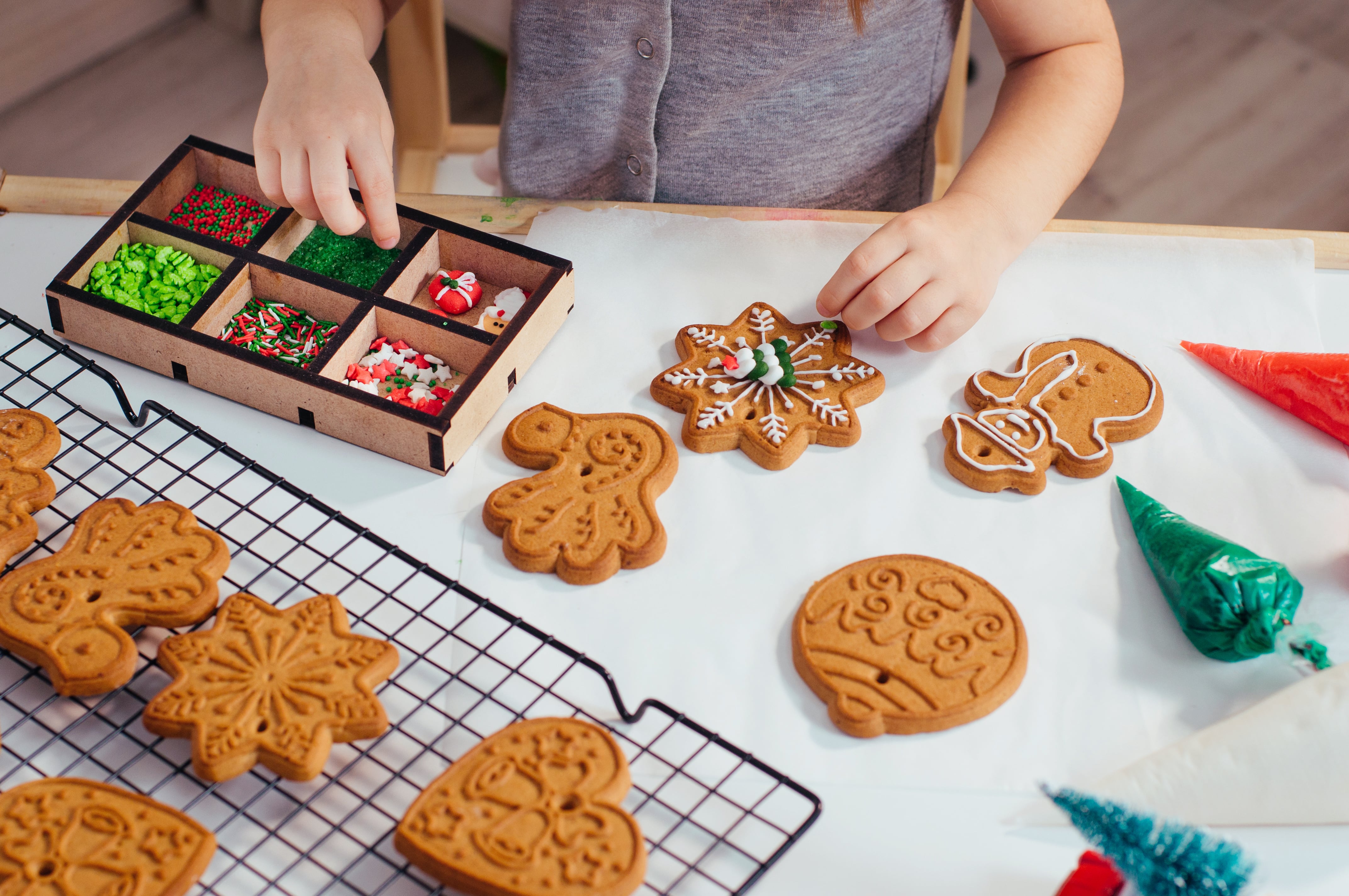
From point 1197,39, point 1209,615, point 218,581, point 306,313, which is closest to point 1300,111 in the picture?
point 1197,39

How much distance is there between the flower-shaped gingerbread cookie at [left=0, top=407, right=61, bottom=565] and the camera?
0.90 metres

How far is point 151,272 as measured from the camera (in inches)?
43.4

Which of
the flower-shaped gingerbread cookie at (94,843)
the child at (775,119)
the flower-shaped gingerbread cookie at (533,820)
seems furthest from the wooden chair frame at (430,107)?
the flower-shaped gingerbread cookie at (94,843)

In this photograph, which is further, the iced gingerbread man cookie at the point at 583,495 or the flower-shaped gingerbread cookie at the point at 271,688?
the iced gingerbread man cookie at the point at 583,495

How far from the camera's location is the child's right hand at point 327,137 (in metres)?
1.06

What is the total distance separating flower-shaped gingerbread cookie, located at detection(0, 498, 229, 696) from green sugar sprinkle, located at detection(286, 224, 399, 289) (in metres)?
0.32

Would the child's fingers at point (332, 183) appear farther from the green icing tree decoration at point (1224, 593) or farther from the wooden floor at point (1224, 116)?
the wooden floor at point (1224, 116)

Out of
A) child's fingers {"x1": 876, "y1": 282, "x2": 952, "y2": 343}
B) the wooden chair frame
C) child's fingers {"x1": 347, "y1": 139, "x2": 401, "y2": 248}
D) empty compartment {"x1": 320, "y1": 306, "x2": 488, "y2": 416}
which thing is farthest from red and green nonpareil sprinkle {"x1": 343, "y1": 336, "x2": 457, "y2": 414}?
the wooden chair frame

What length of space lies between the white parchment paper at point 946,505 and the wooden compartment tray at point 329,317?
57 mm

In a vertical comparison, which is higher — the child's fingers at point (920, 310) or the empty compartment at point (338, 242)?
the child's fingers at point (920, 310)

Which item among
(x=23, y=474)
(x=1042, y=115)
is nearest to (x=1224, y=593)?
(x=1042, y=115)

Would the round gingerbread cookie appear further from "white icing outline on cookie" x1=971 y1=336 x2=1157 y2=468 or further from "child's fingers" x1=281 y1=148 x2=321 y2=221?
"child's fingers" x1=281 y1=148 x2=321 y2=221

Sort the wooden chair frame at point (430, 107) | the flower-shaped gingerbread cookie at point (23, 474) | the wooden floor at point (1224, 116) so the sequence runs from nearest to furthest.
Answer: the flower-shaped gingerbread cookie at point (23, 474) → the wooden chair frame at point (430, 107) → the wooden floor at point (1224, 116)

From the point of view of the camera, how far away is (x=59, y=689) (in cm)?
81
